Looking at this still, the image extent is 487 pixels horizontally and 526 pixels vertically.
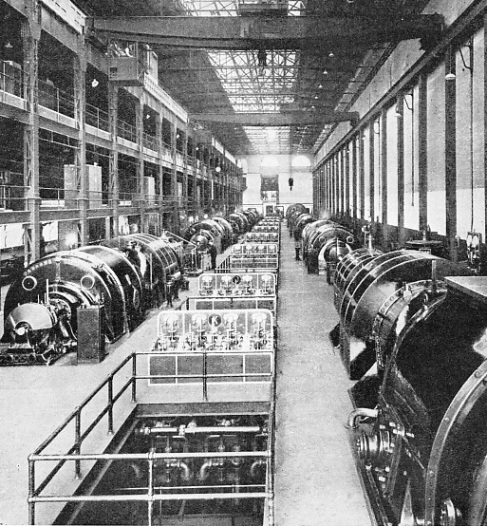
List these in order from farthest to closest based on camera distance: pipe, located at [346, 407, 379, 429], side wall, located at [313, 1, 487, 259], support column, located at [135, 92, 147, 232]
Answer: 1. support column, located at [135, 92, 147, 232]
2. side wall, located at [313, 1, 487, 259]
3. pipe, located at [346, 407, 379, 429]

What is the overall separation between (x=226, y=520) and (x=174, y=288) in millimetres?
9908

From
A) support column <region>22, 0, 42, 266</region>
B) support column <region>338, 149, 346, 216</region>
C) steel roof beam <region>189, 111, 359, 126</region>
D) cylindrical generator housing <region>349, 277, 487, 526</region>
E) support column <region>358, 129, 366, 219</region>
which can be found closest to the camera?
cylindrical generator housing <region>349, 277, 487, 526</region>

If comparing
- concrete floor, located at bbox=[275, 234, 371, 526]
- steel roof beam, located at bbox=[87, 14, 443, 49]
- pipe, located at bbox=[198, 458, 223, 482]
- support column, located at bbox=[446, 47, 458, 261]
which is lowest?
pipe, located at bbox=[198, 458, 223, 482]

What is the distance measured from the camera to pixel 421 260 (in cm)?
812

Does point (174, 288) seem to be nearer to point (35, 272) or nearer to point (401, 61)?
point (35, 272)

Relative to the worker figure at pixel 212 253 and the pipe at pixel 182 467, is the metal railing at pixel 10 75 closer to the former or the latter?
the pipe at pixel 182 467

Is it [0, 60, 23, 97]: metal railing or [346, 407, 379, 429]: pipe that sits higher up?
[0, 60, 23, 97]: metal railing

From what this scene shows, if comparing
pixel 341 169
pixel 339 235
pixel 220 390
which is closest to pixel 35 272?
pixel 220 390

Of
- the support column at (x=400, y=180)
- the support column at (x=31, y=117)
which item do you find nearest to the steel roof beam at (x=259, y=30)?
the support column at (x=31, y=117)

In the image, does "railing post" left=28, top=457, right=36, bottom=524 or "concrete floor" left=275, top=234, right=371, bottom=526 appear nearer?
"railing post" left=28, top=457, right=36, bottom=524

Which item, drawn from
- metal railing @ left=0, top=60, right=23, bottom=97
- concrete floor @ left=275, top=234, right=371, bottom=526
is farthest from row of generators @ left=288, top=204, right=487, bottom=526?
metal railing @ left=0, top=60, right=23, bottom=97

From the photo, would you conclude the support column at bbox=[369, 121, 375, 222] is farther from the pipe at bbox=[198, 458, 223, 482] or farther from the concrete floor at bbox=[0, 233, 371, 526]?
the pipe at bbox=[198, 458, 223, 482]

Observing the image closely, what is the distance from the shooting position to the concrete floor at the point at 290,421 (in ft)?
17.5

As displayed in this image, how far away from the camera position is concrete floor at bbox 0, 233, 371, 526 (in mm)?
5320
